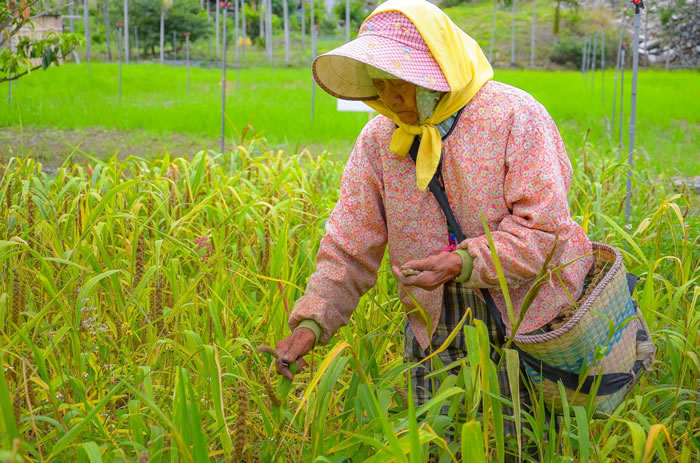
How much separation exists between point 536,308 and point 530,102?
0.38m

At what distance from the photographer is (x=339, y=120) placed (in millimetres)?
7105

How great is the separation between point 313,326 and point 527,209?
0.45 metres

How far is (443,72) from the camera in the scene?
4.52 ft

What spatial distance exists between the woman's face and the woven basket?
0.45 metres

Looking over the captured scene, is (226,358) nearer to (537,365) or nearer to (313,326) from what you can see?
(313,326)

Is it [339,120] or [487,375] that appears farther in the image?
[339,120]

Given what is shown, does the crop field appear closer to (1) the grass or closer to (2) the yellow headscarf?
(2) the yellow headscarf

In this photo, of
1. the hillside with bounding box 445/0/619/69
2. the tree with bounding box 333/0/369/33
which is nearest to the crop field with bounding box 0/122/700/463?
the hillside with bounding box 445/0/619/69

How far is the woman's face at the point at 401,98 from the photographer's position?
1.45m

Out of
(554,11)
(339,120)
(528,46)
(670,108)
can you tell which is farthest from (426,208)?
(554,11)

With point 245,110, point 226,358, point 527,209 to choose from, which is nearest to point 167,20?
point 245,110

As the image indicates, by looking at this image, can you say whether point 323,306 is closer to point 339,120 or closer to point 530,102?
point 530,102

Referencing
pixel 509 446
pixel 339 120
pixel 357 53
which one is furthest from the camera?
pixel 339 120

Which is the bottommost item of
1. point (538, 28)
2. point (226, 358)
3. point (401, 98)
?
point (226, 358)
